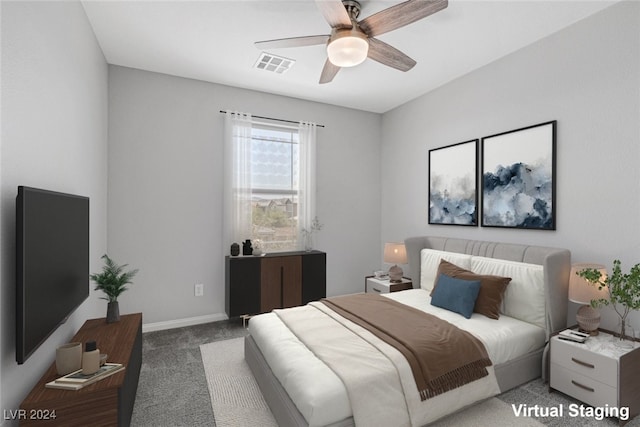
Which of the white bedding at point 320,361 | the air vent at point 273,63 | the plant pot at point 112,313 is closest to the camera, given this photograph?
the white bedding at point 320,361

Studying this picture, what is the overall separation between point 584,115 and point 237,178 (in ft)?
11.6

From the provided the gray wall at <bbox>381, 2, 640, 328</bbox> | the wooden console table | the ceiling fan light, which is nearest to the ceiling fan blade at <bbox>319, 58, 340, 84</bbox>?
the ceiling fan light

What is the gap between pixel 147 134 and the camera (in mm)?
3477

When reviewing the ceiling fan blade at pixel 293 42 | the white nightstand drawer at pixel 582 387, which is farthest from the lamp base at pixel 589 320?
the ceiling fan blade at pixel 293 42

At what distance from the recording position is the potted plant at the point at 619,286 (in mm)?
Result: 2025

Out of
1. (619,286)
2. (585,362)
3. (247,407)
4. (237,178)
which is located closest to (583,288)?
(619,286)

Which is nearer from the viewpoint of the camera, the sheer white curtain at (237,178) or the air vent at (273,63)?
the air vent at (273,63)

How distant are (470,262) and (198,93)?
12.1ft

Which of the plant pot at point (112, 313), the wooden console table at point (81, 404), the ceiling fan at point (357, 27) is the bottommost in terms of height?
the wooden console table at point (81, 404)

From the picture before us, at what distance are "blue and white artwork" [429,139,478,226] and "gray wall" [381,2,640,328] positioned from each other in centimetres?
19

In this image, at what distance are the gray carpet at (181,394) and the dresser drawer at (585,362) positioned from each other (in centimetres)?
27

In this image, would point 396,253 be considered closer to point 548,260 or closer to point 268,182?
point 548,260

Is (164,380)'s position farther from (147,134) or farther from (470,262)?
(470,262)

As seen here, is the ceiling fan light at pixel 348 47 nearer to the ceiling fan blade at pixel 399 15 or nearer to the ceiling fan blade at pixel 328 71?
the ceiling fan blade at pixel 399 15
